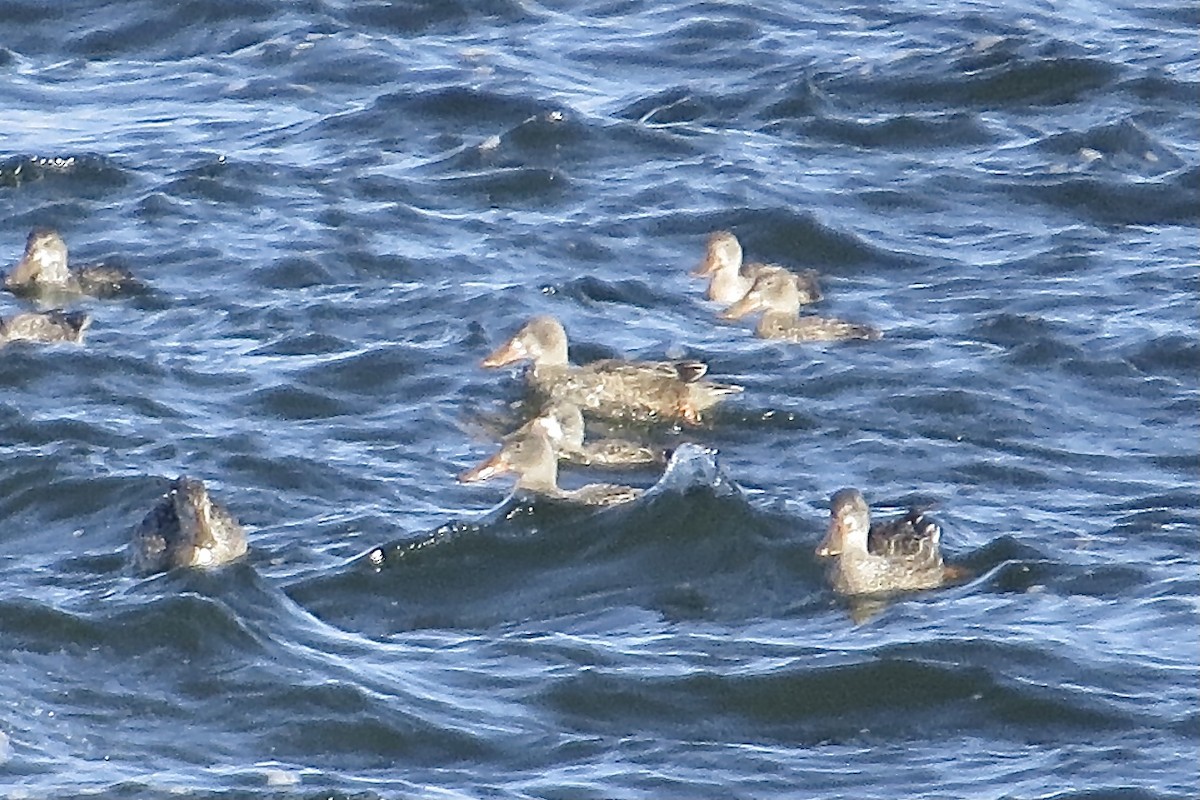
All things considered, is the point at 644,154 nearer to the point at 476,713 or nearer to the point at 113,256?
the point at 113,256

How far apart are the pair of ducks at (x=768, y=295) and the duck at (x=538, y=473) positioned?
92.4 inches

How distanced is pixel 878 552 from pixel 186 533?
2.74 meters

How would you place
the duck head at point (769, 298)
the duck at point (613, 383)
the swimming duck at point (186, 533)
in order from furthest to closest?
1. the duck head at point (769, 298)
2. the duck at point (613, 383)
3. the swimming duck at point (186, 533)

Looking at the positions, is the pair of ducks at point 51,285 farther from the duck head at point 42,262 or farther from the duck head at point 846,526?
the duck head at point 846,526

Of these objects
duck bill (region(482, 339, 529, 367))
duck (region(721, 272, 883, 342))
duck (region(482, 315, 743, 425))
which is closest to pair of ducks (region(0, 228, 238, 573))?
duck bill (region(482, 339, 529, 367))

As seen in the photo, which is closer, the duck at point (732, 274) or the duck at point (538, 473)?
the duck at point (538, 473)

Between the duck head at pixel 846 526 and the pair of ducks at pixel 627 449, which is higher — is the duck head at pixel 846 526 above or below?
above

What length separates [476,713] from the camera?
36.0 feet

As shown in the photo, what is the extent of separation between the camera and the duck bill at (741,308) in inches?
620

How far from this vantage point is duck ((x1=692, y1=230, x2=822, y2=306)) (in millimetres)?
16047

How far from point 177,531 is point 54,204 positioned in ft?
20.5

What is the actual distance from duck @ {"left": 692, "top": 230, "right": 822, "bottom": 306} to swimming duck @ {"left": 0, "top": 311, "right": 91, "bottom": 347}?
11.0 feet

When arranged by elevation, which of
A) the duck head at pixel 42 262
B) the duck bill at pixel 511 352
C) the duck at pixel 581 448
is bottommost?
the duck at pixel 581 448

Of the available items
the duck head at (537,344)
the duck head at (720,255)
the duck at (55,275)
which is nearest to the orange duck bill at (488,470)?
the duck head at (537,344)
